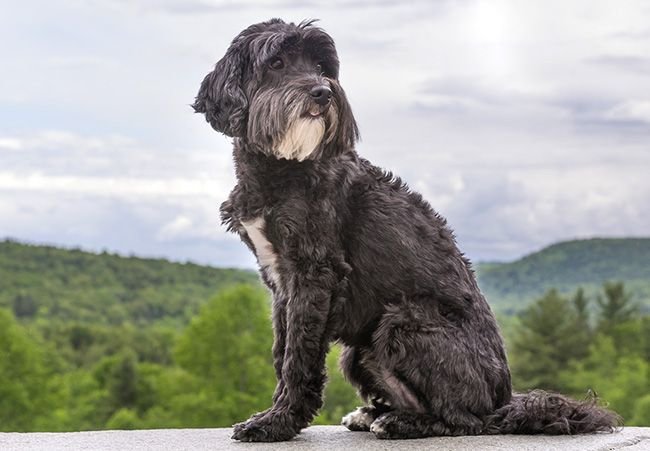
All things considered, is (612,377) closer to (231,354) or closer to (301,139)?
(231,354)

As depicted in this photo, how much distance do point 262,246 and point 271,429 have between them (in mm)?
1291

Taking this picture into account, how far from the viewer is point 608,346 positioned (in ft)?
216

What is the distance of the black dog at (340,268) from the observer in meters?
7.25

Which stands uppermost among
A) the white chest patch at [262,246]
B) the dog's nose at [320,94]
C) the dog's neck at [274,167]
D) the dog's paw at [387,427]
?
the dog's nose at [320,94]

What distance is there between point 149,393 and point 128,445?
190 ft

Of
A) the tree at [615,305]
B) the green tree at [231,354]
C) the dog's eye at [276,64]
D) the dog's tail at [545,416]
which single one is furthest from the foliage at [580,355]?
the dog's eye at [276,64]

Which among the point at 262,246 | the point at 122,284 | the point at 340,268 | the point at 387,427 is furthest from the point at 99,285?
the point at 340,268

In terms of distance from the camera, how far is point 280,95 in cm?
712

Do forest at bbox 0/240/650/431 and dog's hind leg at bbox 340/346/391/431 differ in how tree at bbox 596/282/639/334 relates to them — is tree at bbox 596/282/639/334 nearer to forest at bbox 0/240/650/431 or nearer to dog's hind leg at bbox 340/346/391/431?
forest at bbox 0/240/650/431

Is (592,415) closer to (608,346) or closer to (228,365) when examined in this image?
(228,365)

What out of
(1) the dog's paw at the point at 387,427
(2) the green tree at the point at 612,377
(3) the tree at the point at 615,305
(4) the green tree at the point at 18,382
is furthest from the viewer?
(3) the tree at the point at 615,305

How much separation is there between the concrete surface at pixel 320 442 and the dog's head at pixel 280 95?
2032 mm

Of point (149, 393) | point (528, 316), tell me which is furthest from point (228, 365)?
point (528, 316)

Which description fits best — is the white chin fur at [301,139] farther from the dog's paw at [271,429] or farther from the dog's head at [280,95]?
the dog's paw at [271,429]
